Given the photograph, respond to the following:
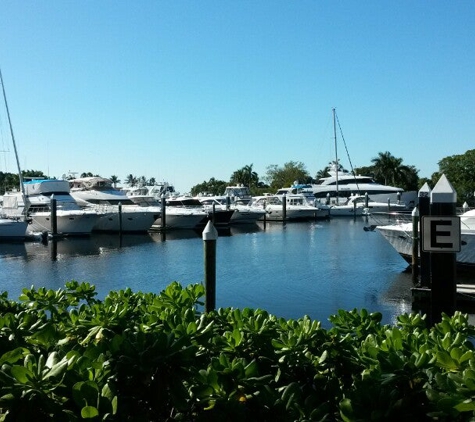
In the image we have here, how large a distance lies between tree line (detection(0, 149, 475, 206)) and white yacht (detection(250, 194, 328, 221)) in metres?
14.2

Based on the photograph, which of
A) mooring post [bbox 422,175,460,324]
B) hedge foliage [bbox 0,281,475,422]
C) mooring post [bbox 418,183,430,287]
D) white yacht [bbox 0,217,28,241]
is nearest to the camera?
hedge foliage [bbox 0,281,475,422]

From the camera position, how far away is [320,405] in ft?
10.3

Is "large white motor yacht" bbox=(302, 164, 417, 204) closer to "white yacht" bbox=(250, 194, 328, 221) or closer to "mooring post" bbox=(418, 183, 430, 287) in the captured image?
"white yacht" bbox=(250, 194, 328, 221)

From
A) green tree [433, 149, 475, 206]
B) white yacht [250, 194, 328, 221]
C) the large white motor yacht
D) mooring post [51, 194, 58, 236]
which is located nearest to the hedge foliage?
mooring post [51, 194, 58, 236]

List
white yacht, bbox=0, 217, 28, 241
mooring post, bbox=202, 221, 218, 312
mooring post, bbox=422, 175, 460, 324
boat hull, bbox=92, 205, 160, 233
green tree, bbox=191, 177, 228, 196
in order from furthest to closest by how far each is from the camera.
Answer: green tree, bbox=191, 177, 228, 196 < boat hull, bbox=92, 205, 160, 233 < white yacht, bbox=0, 217, 28, 241 < mooring post, bbox=202, 221, 218, 312 < mooring post, bbox=422, 175, 460, 324

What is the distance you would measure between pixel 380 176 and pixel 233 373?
100462 mm

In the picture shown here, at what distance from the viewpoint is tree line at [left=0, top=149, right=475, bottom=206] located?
279 ft

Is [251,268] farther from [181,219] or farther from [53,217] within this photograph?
[181,219]

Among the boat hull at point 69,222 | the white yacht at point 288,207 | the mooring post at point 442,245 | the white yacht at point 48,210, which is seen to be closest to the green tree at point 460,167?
the white yacht at point 288,207

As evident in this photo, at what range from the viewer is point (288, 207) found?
5816 centimetres

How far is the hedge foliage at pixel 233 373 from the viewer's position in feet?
9.59

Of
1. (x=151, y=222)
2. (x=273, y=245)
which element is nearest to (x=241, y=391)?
(x=273, y=245)

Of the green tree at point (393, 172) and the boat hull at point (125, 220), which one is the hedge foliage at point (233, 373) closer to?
the boat hull at point (125, 220)

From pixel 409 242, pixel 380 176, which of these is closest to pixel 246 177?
pixel 380 176
